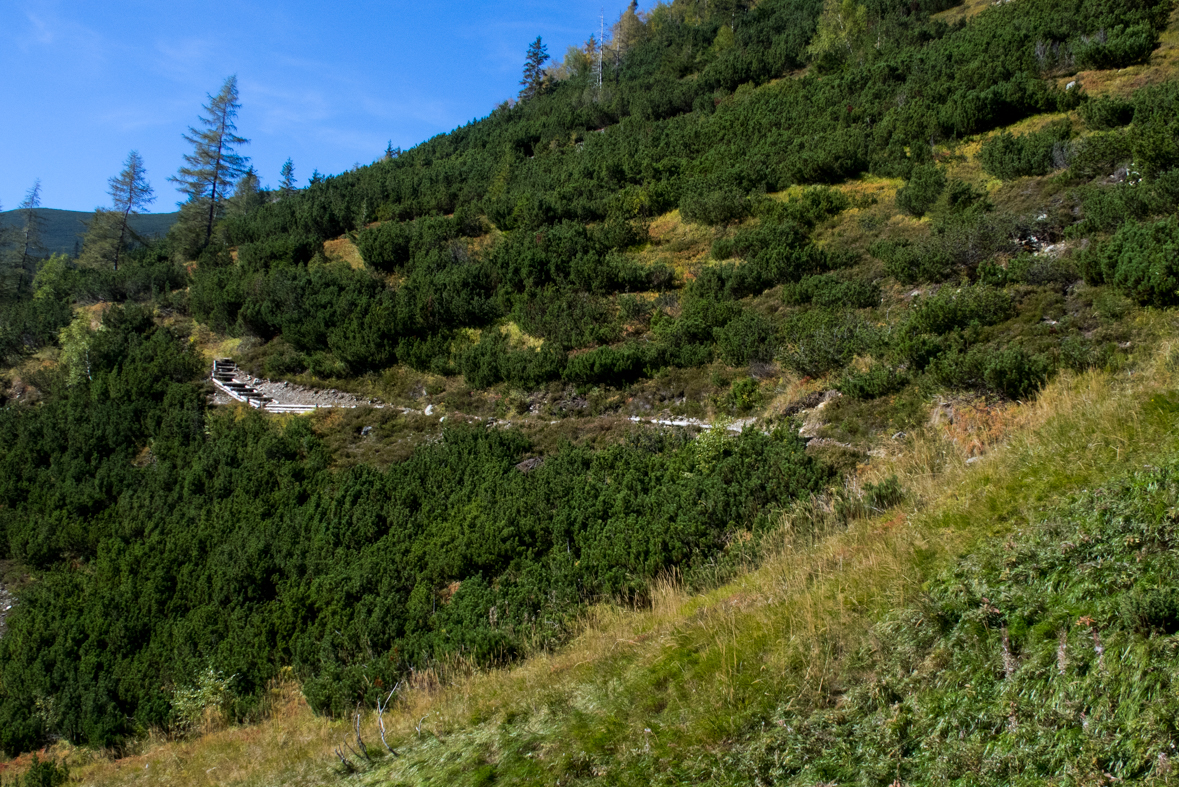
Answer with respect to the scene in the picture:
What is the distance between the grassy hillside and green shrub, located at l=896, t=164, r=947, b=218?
0.10 meters

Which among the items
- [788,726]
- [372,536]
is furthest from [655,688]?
[372,536]

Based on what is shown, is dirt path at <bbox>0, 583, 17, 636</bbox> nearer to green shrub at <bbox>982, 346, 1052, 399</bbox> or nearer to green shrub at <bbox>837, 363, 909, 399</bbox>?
green shrub at <bbox>837, 363, 909, 399</bbox>

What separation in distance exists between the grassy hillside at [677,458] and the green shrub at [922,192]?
0.31 ft

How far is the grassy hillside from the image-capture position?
3.02 metres

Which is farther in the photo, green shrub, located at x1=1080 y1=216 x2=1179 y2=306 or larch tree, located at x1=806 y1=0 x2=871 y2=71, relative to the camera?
larch tree, located at x1=806 y1=0 x2=871 y2=71

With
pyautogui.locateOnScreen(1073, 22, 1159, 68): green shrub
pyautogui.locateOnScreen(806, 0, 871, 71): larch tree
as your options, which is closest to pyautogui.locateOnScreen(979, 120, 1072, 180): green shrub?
pyautogui.locateOnScreen(1073, 22, 1159, 68): green shrub

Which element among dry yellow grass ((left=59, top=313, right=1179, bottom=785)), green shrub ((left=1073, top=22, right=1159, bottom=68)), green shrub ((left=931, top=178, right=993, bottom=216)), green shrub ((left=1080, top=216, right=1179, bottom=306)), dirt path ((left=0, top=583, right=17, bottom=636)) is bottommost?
dirt path ((left=0, top=583, right=17, bottom=636))

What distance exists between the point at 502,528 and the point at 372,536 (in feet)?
10.2

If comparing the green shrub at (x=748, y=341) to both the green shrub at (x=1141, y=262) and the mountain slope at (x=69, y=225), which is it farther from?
the mountain slope at (x=69, y=225)

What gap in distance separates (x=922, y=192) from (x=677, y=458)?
10735mm

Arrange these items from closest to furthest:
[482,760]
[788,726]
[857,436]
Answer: [788,726], [482,760], [857,436]

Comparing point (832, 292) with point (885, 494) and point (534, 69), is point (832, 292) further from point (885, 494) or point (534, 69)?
point (534, 69)

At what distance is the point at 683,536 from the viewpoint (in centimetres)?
771

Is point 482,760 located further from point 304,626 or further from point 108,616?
point 108,616
